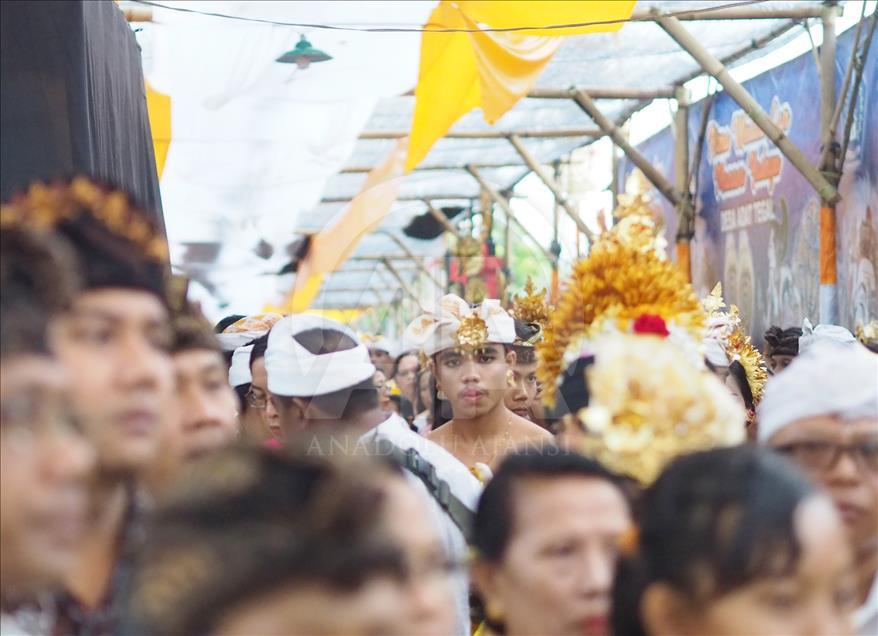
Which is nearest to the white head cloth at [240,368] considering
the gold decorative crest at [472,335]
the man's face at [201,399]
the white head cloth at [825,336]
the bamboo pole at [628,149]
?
the gold decorative crest at [472,335]

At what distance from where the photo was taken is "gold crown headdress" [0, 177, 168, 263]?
Answer: 8.45ft

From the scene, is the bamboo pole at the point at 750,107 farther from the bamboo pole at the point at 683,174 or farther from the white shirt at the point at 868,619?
the white shirt at the point at 868,619

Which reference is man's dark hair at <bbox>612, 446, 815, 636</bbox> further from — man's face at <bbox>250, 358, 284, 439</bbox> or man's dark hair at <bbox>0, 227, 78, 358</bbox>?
man's face at <bbox>250, 358, 284, 439</bbox>

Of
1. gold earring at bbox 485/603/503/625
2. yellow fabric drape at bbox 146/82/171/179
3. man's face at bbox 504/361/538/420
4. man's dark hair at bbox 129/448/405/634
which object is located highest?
yellow fabric drape at bbox 146/82/171/179

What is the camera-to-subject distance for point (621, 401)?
2.92 m

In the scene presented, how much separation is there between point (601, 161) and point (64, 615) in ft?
54.7

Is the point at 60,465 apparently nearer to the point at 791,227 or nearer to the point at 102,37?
the point at 102,37

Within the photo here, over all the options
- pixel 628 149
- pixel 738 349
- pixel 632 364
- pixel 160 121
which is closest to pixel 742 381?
pixel 738 349

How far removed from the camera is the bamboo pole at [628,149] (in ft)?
45.2

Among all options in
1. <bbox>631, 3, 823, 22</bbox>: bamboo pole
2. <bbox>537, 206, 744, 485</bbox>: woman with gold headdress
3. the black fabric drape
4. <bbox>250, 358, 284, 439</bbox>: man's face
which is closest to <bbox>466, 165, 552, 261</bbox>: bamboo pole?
<bbox>631, 3, 823, 22</bbox>: bamboo pole

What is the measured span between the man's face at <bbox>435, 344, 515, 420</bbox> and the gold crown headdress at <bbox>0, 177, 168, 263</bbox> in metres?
3.57

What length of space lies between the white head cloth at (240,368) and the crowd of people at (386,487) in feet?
9.30

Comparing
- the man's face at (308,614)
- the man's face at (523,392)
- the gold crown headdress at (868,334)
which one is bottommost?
the man's face at (523,392)

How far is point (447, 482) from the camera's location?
4.62 m
